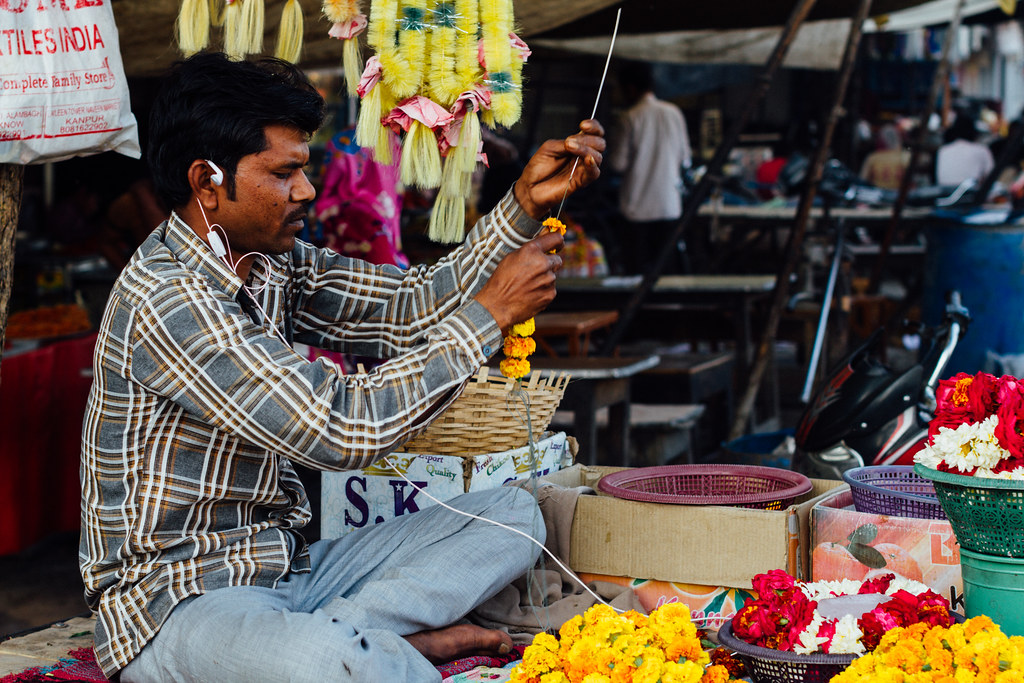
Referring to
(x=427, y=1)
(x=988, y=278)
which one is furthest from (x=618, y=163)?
(x=427, y=1)

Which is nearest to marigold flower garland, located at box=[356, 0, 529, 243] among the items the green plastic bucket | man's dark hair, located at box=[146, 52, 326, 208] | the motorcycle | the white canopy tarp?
man's dark hair, located at box=[146, 52, 326, 208]

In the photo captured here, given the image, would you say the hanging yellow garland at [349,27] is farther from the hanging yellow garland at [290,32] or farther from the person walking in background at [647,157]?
the person walking in background at [647,157]

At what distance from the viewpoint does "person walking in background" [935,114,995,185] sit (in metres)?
9.27

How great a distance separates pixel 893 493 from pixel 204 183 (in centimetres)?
157

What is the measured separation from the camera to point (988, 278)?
4.95m

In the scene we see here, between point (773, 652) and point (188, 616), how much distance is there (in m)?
1.06

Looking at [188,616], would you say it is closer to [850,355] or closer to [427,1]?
[427,1]

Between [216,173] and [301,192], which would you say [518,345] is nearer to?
[301,192]

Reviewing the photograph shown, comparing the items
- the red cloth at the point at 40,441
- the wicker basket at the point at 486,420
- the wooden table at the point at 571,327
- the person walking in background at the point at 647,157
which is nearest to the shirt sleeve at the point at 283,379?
the wicker basket at the point at 486,420

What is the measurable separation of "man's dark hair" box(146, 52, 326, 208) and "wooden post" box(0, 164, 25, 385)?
21.2 inches

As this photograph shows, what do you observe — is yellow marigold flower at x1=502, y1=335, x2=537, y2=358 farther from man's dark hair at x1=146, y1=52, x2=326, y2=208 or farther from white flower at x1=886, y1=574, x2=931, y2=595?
white flower at x1=886, y1=574, x2=931, y2=595

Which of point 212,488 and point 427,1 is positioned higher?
point 427,1

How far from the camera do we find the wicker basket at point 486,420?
2.62 metres

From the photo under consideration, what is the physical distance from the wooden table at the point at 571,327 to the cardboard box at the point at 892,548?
2.28m
